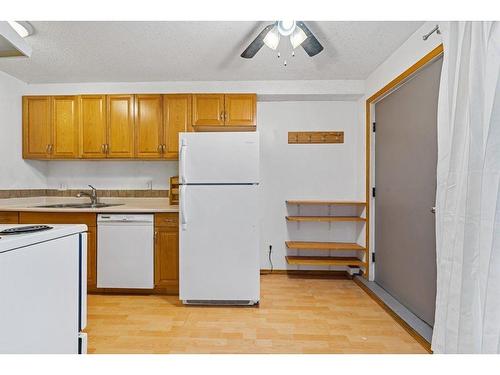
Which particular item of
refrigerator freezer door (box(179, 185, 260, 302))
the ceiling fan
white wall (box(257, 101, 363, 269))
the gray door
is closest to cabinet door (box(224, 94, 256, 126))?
white wall (box(257, 101, 363, 269))

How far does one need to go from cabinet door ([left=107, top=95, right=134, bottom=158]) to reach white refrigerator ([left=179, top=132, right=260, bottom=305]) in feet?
3.31

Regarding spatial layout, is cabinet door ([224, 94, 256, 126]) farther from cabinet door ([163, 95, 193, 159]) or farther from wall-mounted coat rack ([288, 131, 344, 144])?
wall-mounted coat rack ([288, 131, 344, 144])

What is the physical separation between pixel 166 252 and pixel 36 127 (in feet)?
7.12

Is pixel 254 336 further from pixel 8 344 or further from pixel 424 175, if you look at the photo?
pixel 424 175

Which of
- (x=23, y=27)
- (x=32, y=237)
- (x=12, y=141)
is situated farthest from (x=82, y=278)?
(x=12, y=141)

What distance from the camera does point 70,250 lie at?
3.78ft

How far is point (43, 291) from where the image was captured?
3.23 feet

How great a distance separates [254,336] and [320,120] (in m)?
2.59

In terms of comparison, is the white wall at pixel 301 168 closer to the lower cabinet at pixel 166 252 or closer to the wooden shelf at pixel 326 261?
the wooden shelf at pixel 326 261

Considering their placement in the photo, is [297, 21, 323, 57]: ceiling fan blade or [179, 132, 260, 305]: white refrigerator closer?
[297, 21, 323, 57]: ceiling fan blade

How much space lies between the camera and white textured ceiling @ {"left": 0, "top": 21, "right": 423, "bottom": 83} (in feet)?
7.20

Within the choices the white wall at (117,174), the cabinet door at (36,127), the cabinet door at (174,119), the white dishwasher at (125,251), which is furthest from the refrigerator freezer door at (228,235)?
the cabinet door at (36,127)

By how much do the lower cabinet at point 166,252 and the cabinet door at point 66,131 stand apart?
140 cm

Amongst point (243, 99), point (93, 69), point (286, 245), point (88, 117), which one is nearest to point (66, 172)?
point (88, 117)
